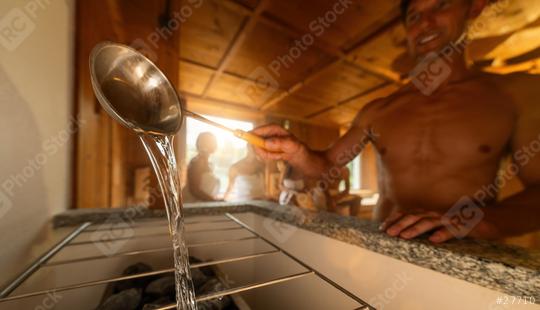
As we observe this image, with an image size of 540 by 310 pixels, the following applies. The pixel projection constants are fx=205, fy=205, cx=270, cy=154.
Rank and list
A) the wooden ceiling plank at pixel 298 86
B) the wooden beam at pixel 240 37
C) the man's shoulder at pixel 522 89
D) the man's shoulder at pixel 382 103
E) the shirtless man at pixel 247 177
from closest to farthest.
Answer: the man's shoulder at pixel 522 89, the man's shoulder at pixel 382 103, the wooden beam at pixel 240 37, the wooden ceiling plank at pixel 298 86, the shirtless man at pixel 247 177

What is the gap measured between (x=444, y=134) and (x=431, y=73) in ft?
1.11

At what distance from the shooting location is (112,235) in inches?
25.3

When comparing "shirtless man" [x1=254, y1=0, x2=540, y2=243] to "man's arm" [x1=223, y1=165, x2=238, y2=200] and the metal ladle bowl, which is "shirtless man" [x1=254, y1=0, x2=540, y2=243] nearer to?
the metal ladle bowl

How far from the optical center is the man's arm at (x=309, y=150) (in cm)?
74

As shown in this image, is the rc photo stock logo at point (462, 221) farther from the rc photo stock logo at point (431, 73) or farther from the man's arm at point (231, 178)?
the man's arm at point (231, 178)

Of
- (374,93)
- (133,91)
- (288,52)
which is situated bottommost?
(133,91)

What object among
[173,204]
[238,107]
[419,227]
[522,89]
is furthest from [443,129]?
[238,107]

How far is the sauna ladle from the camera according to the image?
39 centimetres

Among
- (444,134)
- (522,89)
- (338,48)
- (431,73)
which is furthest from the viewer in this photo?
(338,48)

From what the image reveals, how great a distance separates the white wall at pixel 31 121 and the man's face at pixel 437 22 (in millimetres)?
1333

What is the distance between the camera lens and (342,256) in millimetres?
509

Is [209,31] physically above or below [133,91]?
above

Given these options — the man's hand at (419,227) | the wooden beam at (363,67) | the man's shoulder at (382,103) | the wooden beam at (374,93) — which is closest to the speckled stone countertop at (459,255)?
the man's hand at (419,227)

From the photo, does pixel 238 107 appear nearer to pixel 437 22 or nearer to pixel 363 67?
pixel 363 67
